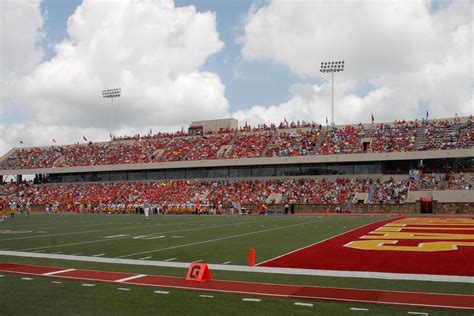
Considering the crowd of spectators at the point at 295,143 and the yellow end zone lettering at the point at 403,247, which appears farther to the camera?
the crowd of spectators at the point at 295,143

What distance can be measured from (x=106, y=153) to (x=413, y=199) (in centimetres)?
4308

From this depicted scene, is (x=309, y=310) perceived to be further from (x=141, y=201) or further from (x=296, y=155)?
(x=141, y=201)

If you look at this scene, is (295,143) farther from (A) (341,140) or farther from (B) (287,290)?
(B) (287,290)

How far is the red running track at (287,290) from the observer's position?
27.3 feet

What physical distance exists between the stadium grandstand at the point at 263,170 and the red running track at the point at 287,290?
33.8 m

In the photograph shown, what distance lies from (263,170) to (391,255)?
40.9m

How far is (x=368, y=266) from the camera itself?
12.1m

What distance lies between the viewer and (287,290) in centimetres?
938

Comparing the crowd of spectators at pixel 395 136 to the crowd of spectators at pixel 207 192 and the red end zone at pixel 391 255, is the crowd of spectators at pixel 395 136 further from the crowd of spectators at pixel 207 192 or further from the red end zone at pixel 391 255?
the red end zone at pixel 391 255

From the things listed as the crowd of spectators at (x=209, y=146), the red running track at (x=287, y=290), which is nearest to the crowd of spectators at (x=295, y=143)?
the crowd of spectators at (x=209, y=146)

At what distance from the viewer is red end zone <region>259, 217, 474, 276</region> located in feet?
38.9

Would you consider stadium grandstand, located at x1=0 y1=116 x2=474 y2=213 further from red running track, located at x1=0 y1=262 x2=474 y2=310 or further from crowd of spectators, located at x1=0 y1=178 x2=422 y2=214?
red running track, located at x1=0 y1=262 x2=474 y2=310

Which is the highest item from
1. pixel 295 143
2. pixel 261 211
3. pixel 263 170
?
pixel 295 143

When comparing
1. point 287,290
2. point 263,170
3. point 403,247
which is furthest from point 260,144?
point 287,290
